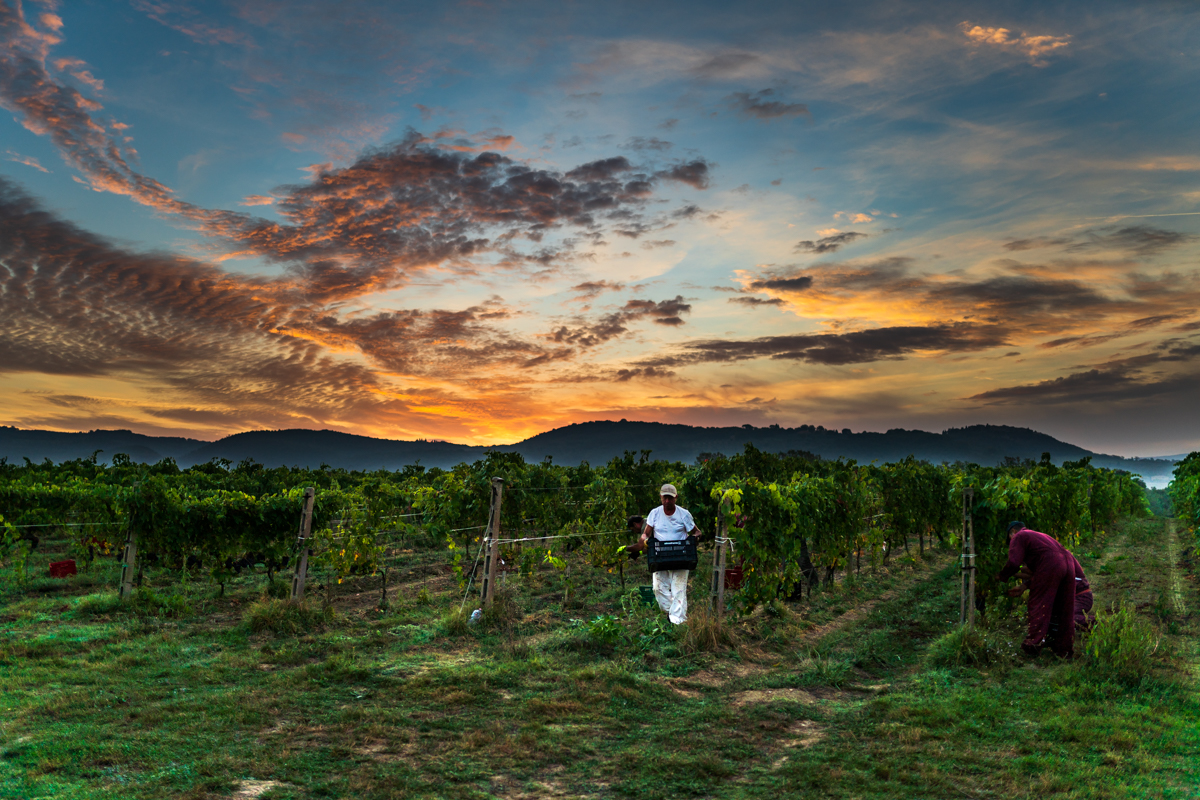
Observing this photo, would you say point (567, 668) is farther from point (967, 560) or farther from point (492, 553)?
point (967, 560)

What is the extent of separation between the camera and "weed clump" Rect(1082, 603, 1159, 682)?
22.0 feet

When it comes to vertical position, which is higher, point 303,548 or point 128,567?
point 303,548

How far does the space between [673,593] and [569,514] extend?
301 inches

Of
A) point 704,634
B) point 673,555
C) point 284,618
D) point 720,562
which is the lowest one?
point 284,618

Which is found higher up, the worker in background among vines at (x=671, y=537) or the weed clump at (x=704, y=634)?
the worker in background among vines at (x=671, y=537)

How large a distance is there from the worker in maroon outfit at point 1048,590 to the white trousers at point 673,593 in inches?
152

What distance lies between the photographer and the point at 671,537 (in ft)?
28.6

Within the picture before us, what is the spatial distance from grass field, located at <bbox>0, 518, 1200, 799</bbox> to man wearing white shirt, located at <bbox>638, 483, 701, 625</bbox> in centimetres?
34

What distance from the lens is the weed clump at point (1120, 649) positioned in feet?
22.0

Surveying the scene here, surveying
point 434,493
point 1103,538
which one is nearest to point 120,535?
point 434,493

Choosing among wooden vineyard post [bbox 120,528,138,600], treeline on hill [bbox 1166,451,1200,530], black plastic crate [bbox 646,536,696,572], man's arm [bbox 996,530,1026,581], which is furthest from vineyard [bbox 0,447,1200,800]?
treeline on hill [bbox 1166,451,1200,530]

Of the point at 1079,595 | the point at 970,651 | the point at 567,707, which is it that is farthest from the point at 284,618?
the point at 1079,595

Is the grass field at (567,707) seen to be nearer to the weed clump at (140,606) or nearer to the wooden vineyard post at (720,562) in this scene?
the weed clump at (140,606)

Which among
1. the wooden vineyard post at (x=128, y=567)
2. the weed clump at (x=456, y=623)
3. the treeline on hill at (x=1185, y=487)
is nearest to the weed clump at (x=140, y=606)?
the wooden vineyard post at (x=128, y=567)
